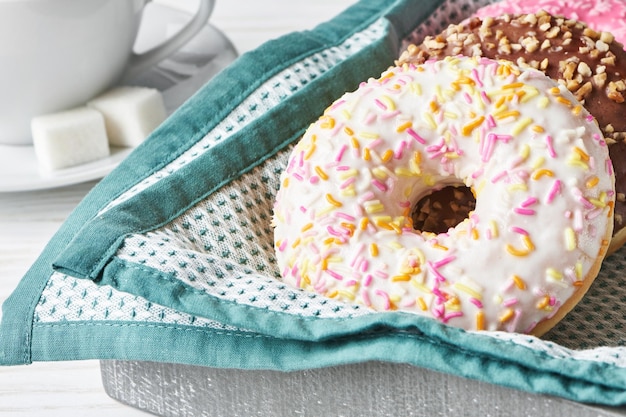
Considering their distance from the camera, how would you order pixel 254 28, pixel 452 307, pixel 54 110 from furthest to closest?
pixel 254 28, pixel 54 110, pixel 452 307

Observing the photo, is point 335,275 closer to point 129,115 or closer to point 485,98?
point 485,98

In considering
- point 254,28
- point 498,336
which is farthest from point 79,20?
point 498,336

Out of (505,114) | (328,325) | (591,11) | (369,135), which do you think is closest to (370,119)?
(369,135)

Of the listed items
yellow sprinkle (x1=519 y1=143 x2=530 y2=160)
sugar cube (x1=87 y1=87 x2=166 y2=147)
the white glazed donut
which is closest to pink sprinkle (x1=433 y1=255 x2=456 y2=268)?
the white glazed donut

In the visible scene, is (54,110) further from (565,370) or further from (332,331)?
(565,370)

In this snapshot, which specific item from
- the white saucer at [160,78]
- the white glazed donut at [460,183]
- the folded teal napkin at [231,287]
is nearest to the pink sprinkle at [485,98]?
the white glazed donut at [460,183]

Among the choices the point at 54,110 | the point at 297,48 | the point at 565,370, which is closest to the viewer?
the point at 565,370

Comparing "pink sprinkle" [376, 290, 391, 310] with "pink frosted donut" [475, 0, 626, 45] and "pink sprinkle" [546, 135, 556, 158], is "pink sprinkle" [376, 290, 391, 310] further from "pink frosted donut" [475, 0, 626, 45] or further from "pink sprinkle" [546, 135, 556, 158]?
"pink frosted donut" [475, 0, 626, 45]

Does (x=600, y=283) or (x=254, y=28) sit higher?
(x=600, y=283)
